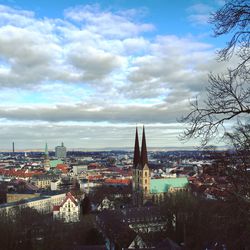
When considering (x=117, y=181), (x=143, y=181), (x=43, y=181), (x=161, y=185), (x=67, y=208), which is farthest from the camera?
(x=43, y=181)

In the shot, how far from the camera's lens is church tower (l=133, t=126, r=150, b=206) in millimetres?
52688

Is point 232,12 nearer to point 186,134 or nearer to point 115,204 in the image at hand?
point 186,134

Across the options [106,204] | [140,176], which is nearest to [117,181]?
[106,204]

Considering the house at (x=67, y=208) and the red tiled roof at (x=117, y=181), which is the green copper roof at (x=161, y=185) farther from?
the red tiled roof at (x=117, y=181)

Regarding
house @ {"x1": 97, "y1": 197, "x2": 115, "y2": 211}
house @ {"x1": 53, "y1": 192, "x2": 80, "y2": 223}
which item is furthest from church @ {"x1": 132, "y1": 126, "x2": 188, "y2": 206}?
house @ {"x1": 53, "y1": 192, "x2": 80, "y2": 223}

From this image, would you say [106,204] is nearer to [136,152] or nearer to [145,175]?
[145,175]

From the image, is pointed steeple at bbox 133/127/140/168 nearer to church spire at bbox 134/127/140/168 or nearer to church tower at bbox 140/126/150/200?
church spire at bbox 134/127/140/168

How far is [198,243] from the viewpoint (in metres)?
29.3

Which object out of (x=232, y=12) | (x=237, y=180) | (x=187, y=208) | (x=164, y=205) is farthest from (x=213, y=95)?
(x=164, y=205)

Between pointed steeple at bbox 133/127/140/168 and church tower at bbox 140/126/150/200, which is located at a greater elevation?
pointed steeple at bbox 133/127/140/168

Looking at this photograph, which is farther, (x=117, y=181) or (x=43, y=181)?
(x=43, y=181)

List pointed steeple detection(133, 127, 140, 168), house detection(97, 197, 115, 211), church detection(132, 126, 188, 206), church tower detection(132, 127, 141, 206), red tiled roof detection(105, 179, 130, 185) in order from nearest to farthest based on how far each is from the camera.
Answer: pointed steeple detection(133, 127, 140, 168) < church detection(132, 126, 188, 206) < church tower detection(132, 127, 141, 206) < house detection(97, 197, 115, 211) < red tiled roof detection(105, 179, 130, 185)

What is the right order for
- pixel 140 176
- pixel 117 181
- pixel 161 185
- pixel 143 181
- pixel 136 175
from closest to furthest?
pixel 143 181
pixel 140 176
pixel 136 175
pixel 161 185
pixel 117 181

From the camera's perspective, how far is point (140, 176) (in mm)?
53781
